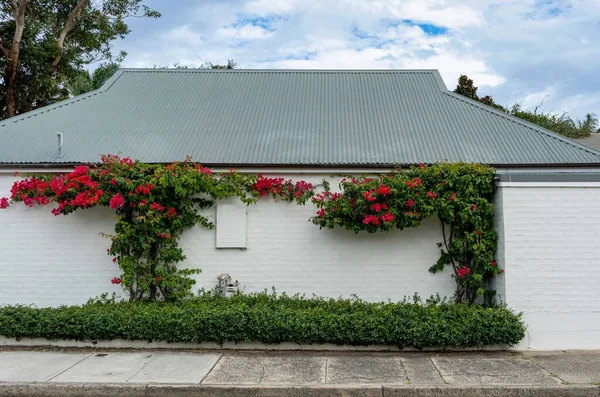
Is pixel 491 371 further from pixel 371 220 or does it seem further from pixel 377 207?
pixel 377 207


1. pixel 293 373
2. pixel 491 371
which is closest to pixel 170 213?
pixel 293 373

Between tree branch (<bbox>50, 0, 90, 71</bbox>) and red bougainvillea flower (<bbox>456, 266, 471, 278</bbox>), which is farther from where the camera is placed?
tree branch (<bbox>50, 0, 90, 71</bbox>)

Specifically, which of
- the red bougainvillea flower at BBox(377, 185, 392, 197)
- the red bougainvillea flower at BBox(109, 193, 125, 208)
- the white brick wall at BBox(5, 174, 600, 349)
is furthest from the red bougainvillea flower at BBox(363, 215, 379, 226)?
the red bougainvillea flower at BBox(109, 193, 125, 208)

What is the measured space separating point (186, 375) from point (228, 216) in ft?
10.5

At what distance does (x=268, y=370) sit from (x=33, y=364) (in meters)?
3.33

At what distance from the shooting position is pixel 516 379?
6008 mm

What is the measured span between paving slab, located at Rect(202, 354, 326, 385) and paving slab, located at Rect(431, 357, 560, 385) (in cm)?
166

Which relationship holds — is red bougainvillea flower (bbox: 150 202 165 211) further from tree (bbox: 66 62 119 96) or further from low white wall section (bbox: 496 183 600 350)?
tree (bbox: 66 62 119 96)

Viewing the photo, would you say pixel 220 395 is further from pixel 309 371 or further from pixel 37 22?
pixel 37 22

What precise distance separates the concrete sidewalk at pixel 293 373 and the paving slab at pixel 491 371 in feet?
0.04

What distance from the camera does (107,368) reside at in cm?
656

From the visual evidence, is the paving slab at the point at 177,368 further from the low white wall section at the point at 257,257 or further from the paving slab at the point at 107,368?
the low white wall section at the point at 257,257

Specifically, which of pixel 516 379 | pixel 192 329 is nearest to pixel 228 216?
pixel 192 329

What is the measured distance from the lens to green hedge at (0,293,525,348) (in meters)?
7.18
